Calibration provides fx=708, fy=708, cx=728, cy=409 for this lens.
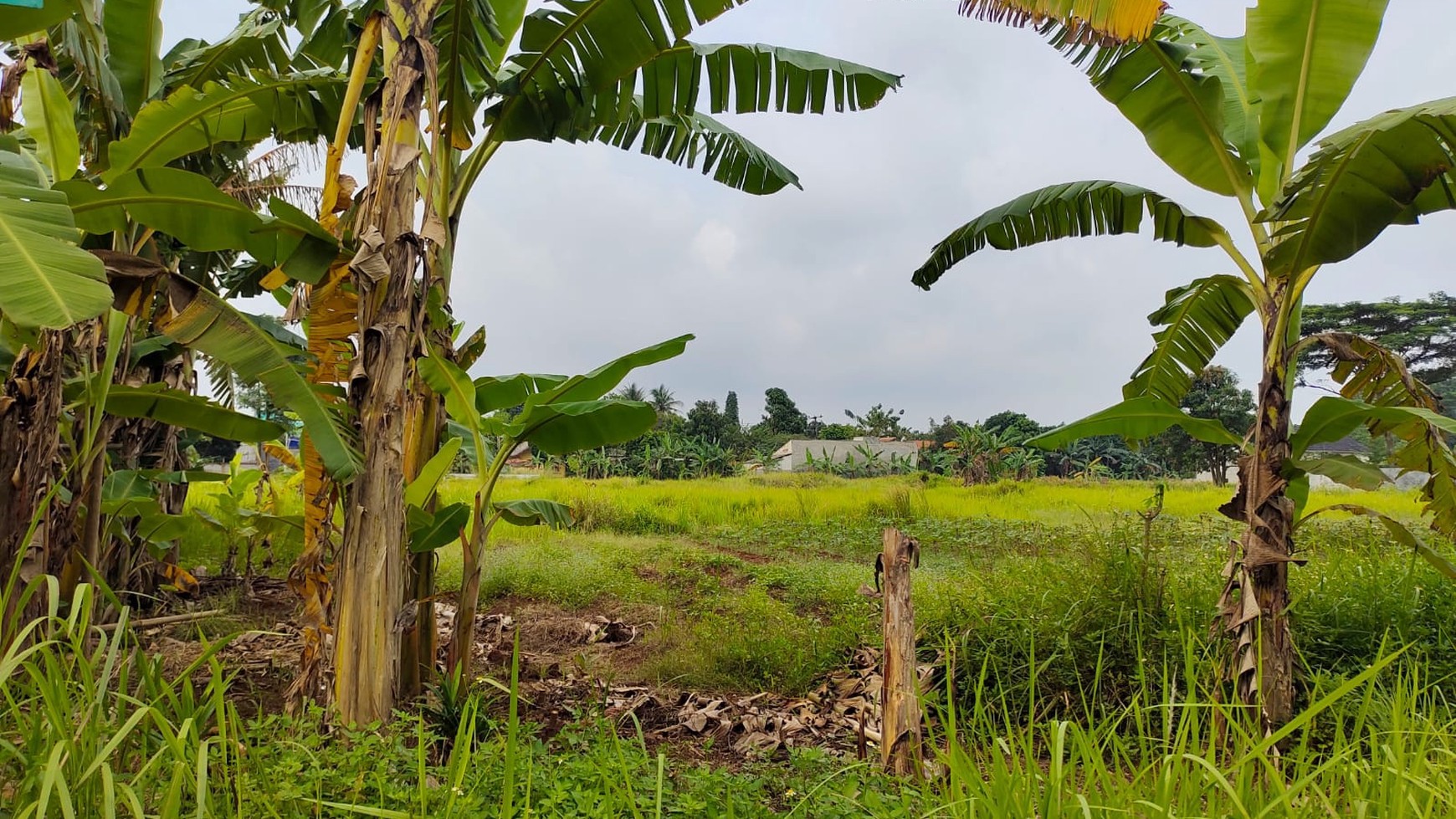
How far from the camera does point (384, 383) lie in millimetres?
2006

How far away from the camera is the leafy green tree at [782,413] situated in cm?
4162

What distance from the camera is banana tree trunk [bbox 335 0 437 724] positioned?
1.92m

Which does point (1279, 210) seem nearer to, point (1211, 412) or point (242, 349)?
point (242, 349)

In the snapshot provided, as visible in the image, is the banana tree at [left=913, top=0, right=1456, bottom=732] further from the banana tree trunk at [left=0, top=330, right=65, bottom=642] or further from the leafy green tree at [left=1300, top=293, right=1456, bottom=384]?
the leafy green tree at [left=1300, top=293, right=1456, bottom=384]

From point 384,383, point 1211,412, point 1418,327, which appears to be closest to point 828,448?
point 1211,412

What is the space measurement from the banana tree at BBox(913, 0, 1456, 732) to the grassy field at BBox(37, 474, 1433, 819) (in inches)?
16.8

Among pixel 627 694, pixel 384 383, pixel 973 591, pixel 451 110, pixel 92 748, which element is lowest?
pixel 627 694

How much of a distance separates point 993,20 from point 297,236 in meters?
2.26

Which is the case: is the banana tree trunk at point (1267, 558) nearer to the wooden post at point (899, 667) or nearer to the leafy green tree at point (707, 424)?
the wooden post at point (899, 667)

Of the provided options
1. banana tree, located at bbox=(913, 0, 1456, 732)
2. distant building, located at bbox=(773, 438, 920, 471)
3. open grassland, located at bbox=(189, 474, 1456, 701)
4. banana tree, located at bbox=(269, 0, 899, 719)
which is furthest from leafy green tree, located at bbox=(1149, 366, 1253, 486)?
banana tree, located at bbox=(269, 0, 899, 719)

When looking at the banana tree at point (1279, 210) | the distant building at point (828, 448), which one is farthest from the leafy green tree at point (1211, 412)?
the banana tree at point (1279, 210)

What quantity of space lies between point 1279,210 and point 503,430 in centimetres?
258

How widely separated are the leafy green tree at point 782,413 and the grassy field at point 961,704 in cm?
3383

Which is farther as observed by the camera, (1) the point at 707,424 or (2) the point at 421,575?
(1) the point at 707,424
